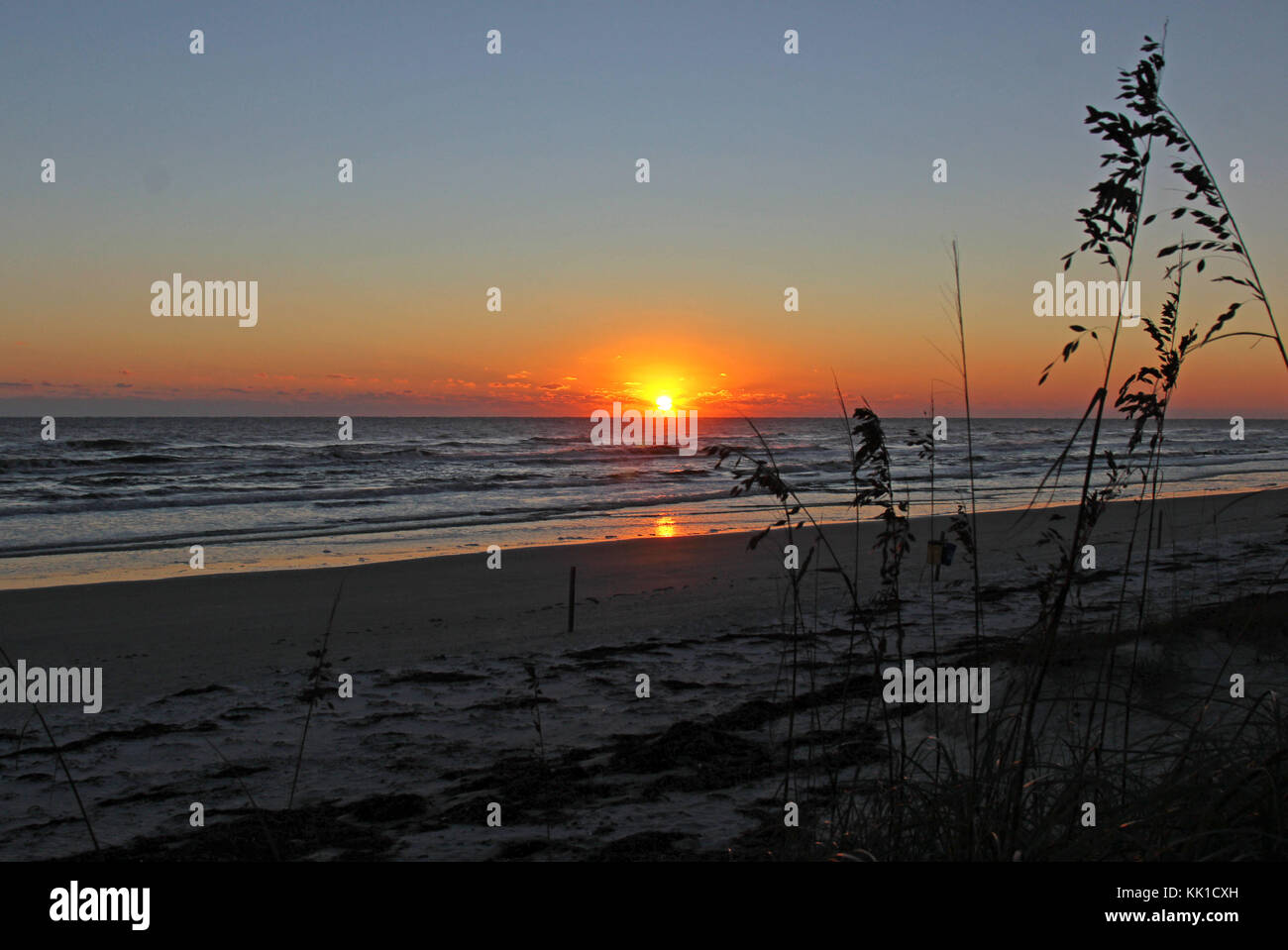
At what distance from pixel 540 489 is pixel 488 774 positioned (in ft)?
94.7

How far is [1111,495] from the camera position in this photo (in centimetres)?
292

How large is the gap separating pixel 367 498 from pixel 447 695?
23905mm

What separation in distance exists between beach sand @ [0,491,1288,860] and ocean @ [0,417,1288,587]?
239 centimetres

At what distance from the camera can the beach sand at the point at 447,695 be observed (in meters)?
5.16

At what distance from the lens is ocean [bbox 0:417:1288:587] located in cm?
1927

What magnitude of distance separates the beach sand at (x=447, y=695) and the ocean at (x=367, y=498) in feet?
7.85
